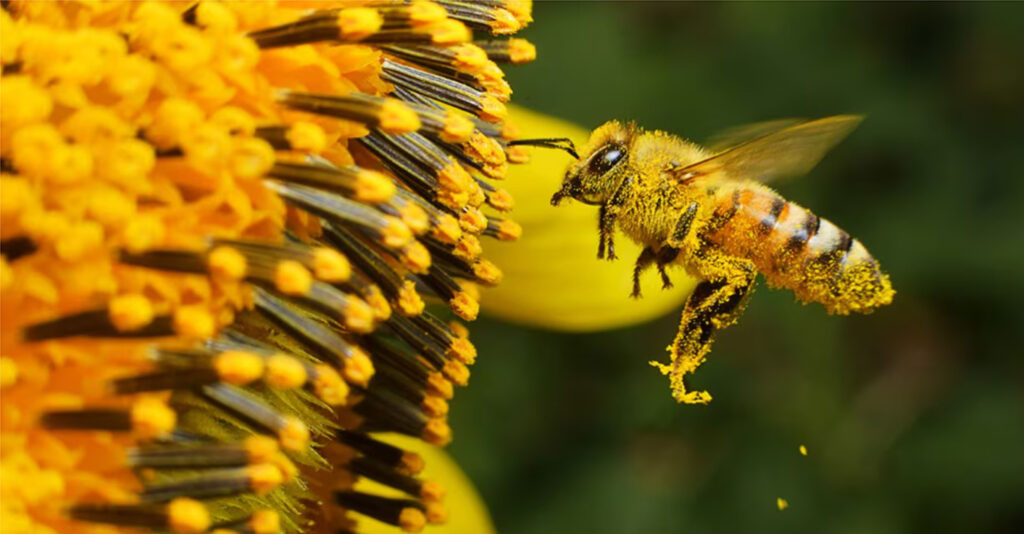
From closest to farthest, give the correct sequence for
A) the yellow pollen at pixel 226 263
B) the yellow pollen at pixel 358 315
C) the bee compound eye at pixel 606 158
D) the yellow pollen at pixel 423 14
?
the yellow pollen at pixel 226 263
the yellow pollen at pixel 358 315
the yellow pollen at pixel 423 14
the bee compound eye at pixel 606 158

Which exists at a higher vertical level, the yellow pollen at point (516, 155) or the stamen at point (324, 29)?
the yellow pollen at point (516, 155)

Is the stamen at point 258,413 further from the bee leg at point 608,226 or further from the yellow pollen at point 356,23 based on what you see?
the bee leg at point 608,226


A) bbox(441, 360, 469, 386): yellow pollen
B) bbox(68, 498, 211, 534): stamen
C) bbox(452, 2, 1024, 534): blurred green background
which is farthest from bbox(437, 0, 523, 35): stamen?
bbox(452, 2, 1024, 534): blurred green background

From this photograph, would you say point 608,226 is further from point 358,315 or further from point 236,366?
point 236,366

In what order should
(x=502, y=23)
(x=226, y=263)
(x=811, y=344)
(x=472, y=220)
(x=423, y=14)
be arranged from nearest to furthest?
(x=226, y=263)
(x=423, y=14)
(x=472, y=220)
(x=502, y=23)
(x=811, y=344)

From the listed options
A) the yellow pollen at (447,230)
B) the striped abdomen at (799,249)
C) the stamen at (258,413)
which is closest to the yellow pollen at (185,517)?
the stamen at (258,413)

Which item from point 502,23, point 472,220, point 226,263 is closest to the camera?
point 226,263

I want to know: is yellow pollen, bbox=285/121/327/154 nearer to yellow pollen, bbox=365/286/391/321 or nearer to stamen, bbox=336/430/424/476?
yellow pollen, bbox=365/286/391/321

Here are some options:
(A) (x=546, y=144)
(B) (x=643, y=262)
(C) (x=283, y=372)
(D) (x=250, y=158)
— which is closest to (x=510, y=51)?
(A) (x=546, y=144)
